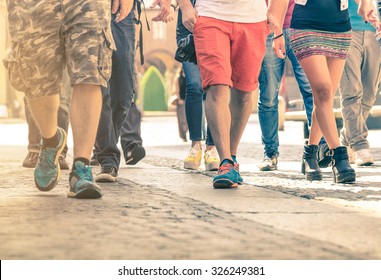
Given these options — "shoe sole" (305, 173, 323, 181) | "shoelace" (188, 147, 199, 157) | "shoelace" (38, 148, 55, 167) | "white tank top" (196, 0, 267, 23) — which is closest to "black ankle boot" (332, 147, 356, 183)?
"shoe sole" (305, 173, 323, 181)

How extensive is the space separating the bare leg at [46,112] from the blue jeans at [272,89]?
2903mm

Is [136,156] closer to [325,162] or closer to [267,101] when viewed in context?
[267,101]

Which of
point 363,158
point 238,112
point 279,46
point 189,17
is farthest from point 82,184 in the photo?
point 363,158

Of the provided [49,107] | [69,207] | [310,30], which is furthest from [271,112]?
[69,207]

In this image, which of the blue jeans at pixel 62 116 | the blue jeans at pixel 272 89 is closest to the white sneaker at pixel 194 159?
the blue jeans at pixel 272 89

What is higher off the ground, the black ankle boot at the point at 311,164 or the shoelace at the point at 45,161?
the shoelace at the point at 45,161

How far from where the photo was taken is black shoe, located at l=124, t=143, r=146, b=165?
888cm

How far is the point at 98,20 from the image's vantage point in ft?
19.7

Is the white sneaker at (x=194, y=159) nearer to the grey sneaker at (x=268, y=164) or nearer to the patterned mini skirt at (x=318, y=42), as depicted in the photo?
the grey sneaker at (x=268, y=164)

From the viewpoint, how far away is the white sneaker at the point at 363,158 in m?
9.16

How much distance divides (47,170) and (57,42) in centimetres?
78

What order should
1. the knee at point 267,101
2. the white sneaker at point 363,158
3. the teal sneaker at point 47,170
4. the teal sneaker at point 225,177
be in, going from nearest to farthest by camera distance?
the teal sneaker at point 47,170
the teal sneaker at point 225,177
the knee at point 267,101
the white sneaker at point 363,158

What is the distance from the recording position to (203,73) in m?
6.86
